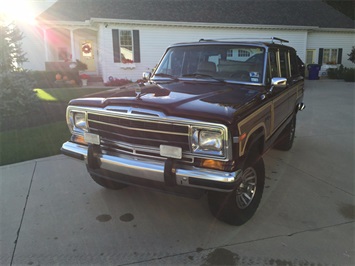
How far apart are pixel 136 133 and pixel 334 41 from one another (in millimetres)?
22247

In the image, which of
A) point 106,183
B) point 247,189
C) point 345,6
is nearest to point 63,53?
point 106,183

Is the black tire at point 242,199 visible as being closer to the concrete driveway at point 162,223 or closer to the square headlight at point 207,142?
the concrete driveway at point 162,223

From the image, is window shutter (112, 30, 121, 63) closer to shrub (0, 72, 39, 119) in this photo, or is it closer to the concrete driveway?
shrub (0, 72, 39, 119)

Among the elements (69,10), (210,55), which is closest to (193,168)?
(210,55)

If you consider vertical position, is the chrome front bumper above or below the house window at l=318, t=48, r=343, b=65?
below

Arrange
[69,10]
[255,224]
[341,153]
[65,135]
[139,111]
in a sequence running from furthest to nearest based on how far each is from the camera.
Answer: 1. [69,10]
2. [65,135]
3. [341,153]
4. [255,224]
5. [139,111]

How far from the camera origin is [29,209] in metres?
3.74

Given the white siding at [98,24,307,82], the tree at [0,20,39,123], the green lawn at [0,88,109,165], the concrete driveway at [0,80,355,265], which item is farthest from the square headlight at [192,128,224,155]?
the white siding at [98,24,307,82]

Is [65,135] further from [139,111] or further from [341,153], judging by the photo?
[341,153]

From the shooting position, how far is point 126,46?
1659 centimetres

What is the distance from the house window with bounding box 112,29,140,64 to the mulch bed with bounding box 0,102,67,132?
8026 mm

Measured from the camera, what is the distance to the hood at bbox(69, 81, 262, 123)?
9.11 feet

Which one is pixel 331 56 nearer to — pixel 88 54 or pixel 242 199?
pixel 88 54

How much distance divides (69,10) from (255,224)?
59.5ft
